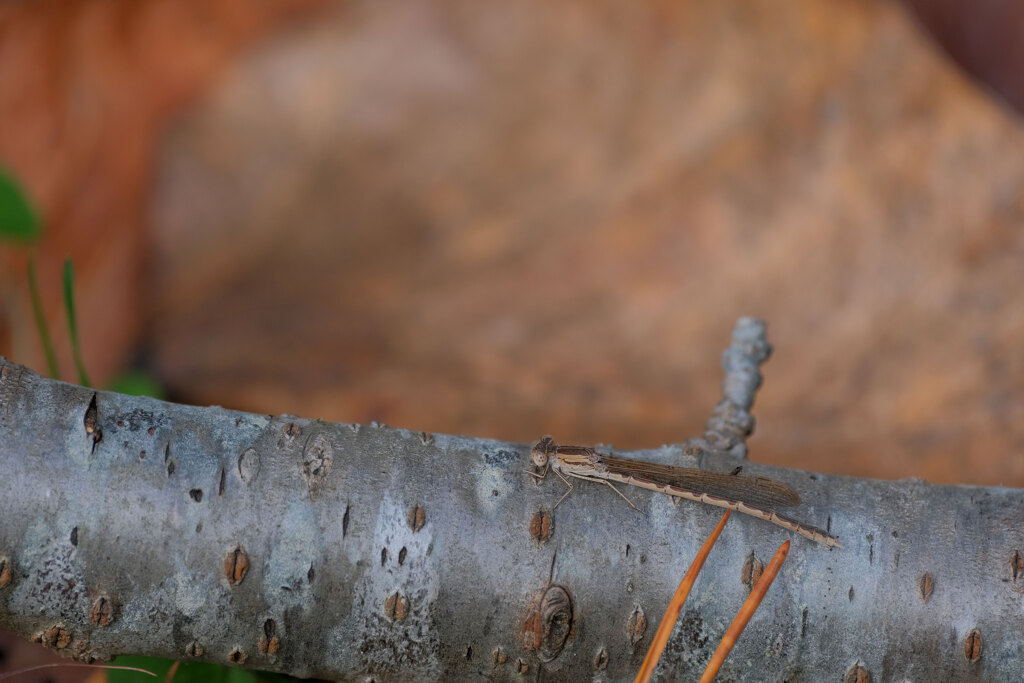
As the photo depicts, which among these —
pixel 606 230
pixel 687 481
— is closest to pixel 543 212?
pixel 606 230

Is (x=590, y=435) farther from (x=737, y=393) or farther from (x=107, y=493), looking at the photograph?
(x=107, y=493)

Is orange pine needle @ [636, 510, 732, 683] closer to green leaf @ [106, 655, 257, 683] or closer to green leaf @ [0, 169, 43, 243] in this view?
green leaf @ [106, 655, 257, 683]

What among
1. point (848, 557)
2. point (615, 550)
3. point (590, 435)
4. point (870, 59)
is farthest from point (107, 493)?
point (870, 59)

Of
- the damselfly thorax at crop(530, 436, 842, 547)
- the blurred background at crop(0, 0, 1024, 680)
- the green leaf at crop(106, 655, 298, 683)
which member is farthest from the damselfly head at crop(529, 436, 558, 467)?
the blurred background at crop(0, 0, 1024, 680)

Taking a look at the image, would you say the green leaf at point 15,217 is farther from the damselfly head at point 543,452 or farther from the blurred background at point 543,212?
the damselfly head at point 543,452

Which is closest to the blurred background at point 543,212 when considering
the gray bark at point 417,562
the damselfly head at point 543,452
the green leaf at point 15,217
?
the green leaf at point 15,217

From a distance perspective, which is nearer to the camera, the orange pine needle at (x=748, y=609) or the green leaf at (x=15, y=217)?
the orange pine needle at (x=748, y=609)

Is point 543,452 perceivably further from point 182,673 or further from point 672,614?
point 182,673
